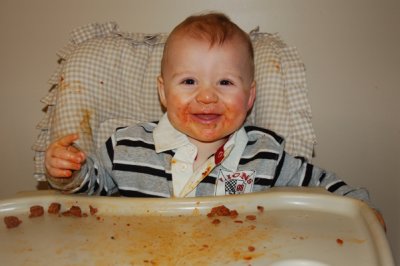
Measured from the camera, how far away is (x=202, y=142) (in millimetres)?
1063

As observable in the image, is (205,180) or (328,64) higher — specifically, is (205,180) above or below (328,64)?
below

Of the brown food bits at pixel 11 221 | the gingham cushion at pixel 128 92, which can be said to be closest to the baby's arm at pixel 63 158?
the brown food bits at pixel 11 221

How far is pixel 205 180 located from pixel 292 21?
1.79ft

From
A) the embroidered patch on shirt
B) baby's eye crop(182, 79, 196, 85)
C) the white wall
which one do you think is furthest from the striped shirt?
the white wall

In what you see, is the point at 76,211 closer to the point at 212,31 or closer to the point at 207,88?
the point at 207,88

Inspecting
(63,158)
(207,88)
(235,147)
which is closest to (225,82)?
(207,88)

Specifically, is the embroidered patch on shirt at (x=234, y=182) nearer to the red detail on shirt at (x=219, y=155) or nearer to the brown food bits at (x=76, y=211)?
the red detail on shirt at (x=219, y=155)

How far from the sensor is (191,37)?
0.98 m

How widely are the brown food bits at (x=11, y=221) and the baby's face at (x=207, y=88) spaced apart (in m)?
0.39

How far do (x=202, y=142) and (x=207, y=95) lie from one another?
16 cm

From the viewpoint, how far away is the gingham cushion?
3.51 ft

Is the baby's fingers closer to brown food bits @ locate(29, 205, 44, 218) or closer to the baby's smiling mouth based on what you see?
brown food bits @ locate(29, 205, 44, 218)

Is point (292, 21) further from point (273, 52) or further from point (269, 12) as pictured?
point (273, 52)

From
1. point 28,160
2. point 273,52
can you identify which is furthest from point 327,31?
point 28,160
